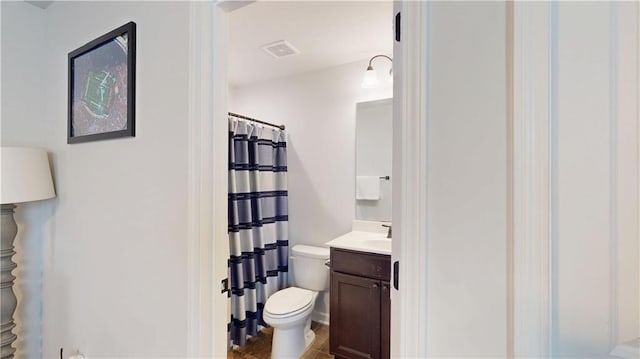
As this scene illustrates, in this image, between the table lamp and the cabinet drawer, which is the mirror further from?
the table lamp

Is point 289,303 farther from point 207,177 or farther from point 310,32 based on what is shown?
point 310,32

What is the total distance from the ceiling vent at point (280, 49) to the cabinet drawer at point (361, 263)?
157 centimetres

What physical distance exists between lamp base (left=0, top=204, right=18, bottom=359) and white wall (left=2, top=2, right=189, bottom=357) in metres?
0.16

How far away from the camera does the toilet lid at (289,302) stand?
6.50ft

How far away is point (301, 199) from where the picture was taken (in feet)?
9.03

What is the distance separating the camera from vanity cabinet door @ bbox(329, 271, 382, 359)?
180 centimetres

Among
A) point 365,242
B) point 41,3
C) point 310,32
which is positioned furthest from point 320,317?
point 41,3

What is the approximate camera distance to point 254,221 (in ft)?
7.80

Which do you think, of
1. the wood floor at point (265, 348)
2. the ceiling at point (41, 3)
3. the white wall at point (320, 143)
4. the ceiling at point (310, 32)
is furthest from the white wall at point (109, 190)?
the white wall at point (320, 143)

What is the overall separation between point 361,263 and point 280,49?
1.73 meters

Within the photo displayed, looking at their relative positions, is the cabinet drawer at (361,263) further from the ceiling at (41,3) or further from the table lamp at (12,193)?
the ceiling at (41,3)
